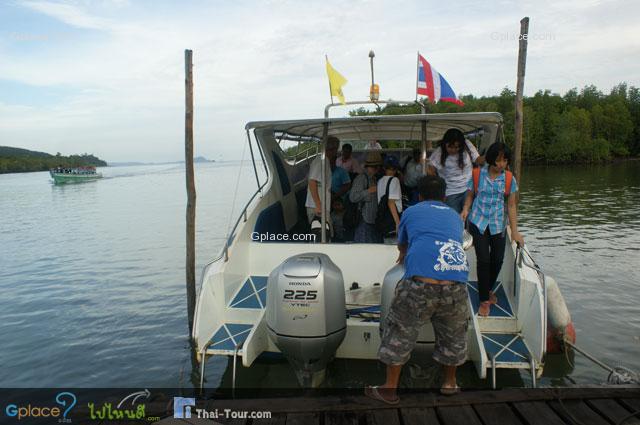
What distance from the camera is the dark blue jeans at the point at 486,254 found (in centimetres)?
459

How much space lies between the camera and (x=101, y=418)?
12.3 ft

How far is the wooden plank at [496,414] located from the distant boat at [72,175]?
200 ft

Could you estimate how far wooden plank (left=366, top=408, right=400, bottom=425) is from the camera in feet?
11.1

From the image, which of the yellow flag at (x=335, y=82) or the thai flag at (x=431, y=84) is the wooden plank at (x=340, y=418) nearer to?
the yellow flag at (x=335, y=82)

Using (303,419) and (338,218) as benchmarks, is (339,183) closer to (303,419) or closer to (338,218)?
(338,218)

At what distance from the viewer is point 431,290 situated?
325 centimetres

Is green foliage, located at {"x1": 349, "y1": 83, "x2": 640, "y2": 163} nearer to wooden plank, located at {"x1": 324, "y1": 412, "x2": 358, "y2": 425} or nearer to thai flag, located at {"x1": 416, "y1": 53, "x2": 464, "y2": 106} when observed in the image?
thai flag, located at {"x1": 416, "y1": 53, "x2": 464, "y2": 106}

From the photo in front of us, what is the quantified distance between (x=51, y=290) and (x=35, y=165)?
131945 mm

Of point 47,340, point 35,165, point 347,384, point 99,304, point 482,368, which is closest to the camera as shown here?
point 482,368

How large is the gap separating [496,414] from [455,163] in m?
2.71

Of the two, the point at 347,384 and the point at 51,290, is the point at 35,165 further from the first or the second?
A: the point at 347,384

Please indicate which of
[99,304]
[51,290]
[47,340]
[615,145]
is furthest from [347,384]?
[615,145]

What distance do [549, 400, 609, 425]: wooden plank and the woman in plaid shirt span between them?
111cm

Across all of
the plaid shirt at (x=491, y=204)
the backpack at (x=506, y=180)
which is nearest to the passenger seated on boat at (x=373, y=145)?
the backpack at (x=506, y=180)
